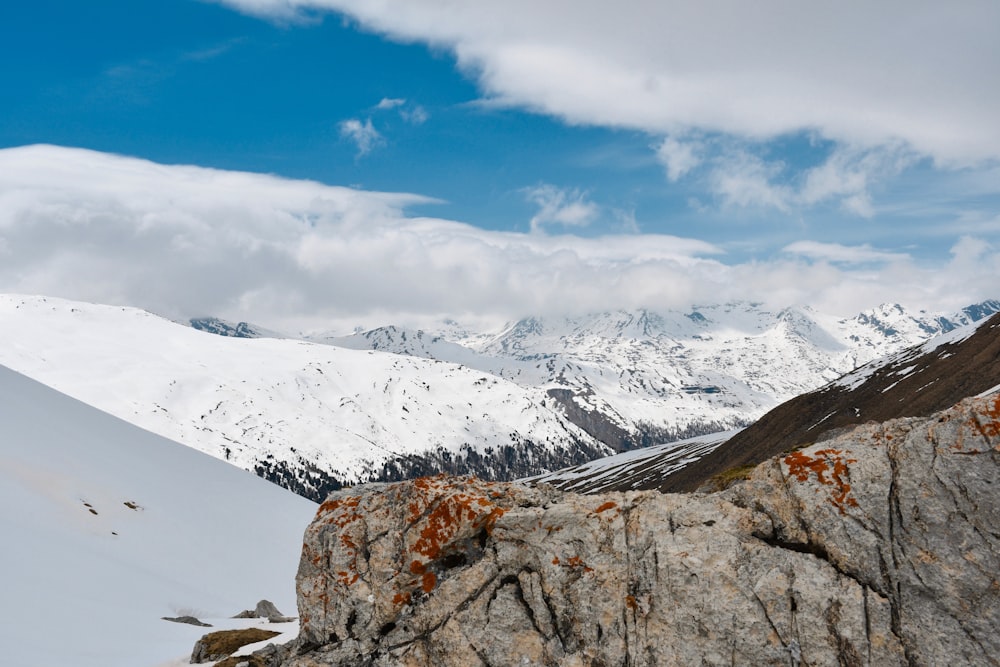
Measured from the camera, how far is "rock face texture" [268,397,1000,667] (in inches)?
561

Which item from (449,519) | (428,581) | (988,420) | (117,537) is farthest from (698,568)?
(117,537)

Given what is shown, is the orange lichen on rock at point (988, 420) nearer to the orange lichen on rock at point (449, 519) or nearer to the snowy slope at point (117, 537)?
the orange lichen on rock at point (449, 519)

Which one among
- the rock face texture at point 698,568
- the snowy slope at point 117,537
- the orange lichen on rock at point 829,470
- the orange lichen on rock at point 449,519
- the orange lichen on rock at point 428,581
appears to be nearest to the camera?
the rock face texture at point 698,568

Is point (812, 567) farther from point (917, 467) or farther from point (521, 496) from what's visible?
point (521, 496)

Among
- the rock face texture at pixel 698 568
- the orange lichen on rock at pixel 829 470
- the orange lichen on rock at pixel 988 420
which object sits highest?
the orange lichen on rock at pixel 988 420

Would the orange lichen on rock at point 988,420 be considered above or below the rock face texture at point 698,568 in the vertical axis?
above

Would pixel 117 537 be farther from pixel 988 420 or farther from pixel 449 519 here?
pixel 988 420

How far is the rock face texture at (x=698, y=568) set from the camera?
46.8 ft

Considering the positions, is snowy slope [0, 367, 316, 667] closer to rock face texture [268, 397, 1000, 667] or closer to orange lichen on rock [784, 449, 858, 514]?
rock face texture [268, 397, 1000, 667]

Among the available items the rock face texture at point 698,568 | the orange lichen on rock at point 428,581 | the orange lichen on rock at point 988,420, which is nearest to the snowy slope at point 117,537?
the rock face texture at point 698,568

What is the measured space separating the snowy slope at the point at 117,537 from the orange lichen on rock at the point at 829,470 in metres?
28.1

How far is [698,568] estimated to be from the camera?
1562 centimetres

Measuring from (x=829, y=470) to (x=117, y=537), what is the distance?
190 feet

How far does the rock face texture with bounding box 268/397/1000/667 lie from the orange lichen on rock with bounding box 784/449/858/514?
0.04 metres
